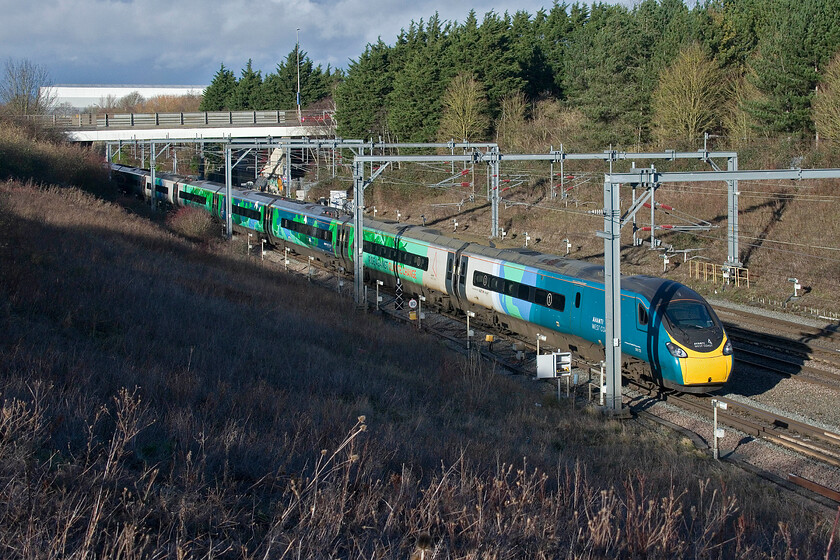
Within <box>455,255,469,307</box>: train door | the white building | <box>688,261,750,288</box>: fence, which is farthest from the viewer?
the white building

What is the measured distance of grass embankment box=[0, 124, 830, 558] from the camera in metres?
4.79

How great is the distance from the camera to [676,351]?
43.6 feet

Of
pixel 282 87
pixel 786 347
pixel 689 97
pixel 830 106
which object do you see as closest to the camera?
pixel 786 347

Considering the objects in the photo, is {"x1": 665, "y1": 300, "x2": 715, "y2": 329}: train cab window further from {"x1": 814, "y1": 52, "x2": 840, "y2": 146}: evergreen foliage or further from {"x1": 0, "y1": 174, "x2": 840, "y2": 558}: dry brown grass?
{"x1": 814, "y1": 52, "x2": 840, "y2": 146}: evergreen foliage

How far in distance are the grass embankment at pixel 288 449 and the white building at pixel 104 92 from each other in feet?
378

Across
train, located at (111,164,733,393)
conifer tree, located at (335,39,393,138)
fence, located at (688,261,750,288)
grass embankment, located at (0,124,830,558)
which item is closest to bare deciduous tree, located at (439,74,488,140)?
conifer tree, located at (335,39,393,138)

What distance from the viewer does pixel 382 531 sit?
4.87 m

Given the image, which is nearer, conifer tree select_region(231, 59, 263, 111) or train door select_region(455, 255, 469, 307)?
train door select_region(455, 255, 469, 307)

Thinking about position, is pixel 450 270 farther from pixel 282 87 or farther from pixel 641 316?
pixel 282 87

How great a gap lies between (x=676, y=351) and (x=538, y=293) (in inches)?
166

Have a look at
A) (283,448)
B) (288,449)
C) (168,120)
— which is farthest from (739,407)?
(168,120)

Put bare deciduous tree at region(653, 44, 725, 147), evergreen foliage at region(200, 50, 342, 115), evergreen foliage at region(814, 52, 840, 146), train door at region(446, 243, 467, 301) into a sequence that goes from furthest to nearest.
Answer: evergreen foliage at region(200, 50, 342, 115) → bare deciduous tree at region(653, 44, 725, 147) → evergreen foliage at region(814, 52, 840, 146) → train door at region(446, 243, 467, 301)

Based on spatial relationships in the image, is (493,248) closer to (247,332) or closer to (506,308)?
(506,308)

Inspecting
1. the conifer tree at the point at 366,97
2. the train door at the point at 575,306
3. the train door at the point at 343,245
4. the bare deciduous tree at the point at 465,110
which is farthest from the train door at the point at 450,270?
the conifer tree at the point at 366,97
